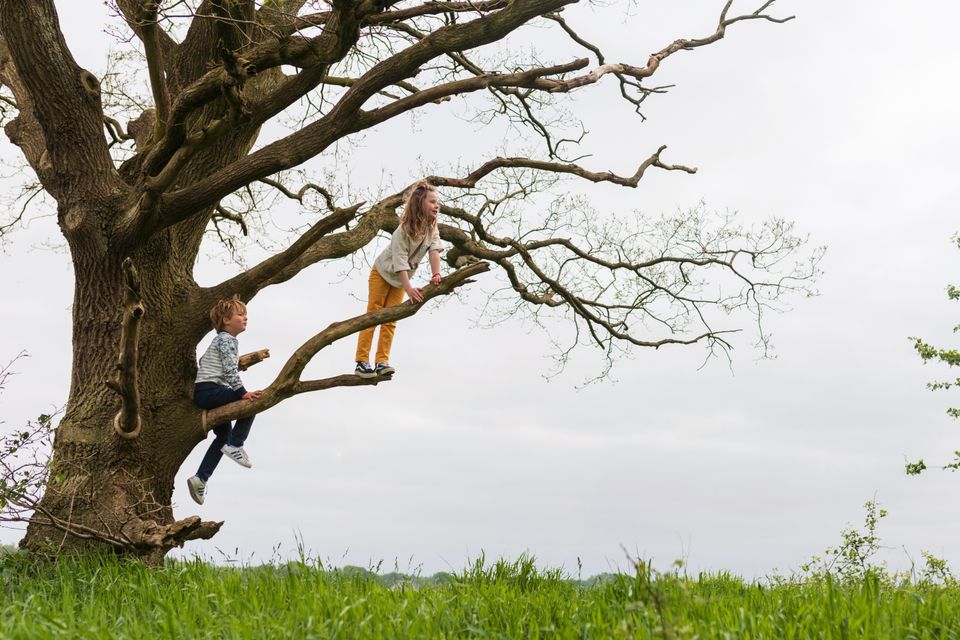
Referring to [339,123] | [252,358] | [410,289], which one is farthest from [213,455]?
[339,123]

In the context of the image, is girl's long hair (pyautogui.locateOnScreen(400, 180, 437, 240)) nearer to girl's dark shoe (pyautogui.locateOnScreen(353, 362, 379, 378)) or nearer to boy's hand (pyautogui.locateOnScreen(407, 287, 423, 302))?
boy's hand (pyautogui.locateOnScreen(407, 287, 423, 302))

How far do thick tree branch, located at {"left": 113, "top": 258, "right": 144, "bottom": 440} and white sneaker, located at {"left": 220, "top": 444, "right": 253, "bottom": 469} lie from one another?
0.87 metres

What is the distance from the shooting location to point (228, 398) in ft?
27.7

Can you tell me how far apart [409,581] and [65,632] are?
2.32m

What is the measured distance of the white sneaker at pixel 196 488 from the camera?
8.45 metres

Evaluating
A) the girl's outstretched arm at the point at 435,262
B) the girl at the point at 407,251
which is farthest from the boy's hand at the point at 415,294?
the girl's outstretched arm at the point at 435,262

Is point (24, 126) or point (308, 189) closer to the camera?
point (24, 126)

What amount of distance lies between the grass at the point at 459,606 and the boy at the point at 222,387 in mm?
1803

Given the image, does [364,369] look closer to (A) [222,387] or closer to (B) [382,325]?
(B) [382,325]

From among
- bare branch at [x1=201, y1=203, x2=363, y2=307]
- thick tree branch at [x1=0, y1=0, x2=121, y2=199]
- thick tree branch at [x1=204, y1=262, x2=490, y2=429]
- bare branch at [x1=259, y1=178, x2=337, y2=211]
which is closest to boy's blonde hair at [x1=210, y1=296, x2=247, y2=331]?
bare branch at [x1=201, y1=203, x2=363, y2=307]

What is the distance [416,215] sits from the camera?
8.38 metres

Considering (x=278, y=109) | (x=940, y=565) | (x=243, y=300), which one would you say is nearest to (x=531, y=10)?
(x=278, y=109)

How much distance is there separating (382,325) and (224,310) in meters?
1.61

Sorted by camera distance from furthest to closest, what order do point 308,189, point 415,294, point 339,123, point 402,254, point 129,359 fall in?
point 308,189 < point 402,254 < point 415,294 < point 339,123 < point 129,359
